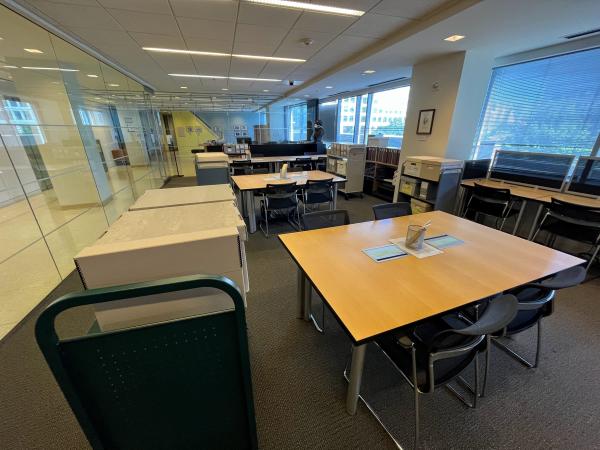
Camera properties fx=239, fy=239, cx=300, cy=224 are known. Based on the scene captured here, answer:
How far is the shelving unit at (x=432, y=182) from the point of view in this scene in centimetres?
355

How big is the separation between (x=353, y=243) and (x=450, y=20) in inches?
104

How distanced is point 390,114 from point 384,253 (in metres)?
5.22

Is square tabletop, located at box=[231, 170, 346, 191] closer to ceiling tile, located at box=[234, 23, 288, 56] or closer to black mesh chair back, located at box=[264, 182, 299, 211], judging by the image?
black mesh chair back, located at box=[264, 182, 299, 211]

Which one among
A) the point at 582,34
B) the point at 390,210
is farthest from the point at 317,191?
the point at 582,34

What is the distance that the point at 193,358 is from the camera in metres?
0.89

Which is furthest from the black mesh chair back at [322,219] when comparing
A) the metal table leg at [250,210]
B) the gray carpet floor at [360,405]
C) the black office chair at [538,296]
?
the metal table leg at [250,210]

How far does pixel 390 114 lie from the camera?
5.69m

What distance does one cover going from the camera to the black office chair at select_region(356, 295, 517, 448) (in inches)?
39.1

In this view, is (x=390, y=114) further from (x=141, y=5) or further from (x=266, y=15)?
(x=141, y=5)

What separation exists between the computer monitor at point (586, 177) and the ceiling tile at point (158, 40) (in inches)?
213

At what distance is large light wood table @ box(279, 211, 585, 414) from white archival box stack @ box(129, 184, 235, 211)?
565mm

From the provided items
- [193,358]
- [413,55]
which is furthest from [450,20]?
[193,358]

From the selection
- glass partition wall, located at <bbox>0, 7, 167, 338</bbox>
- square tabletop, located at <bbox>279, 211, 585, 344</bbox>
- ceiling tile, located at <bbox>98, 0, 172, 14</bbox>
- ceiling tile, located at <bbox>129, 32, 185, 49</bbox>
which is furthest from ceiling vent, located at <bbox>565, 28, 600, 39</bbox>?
glass partition wall, located at <bbox>0, 7, 167, 338</bbox>

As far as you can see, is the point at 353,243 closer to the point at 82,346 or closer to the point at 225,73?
the point at 82,346
